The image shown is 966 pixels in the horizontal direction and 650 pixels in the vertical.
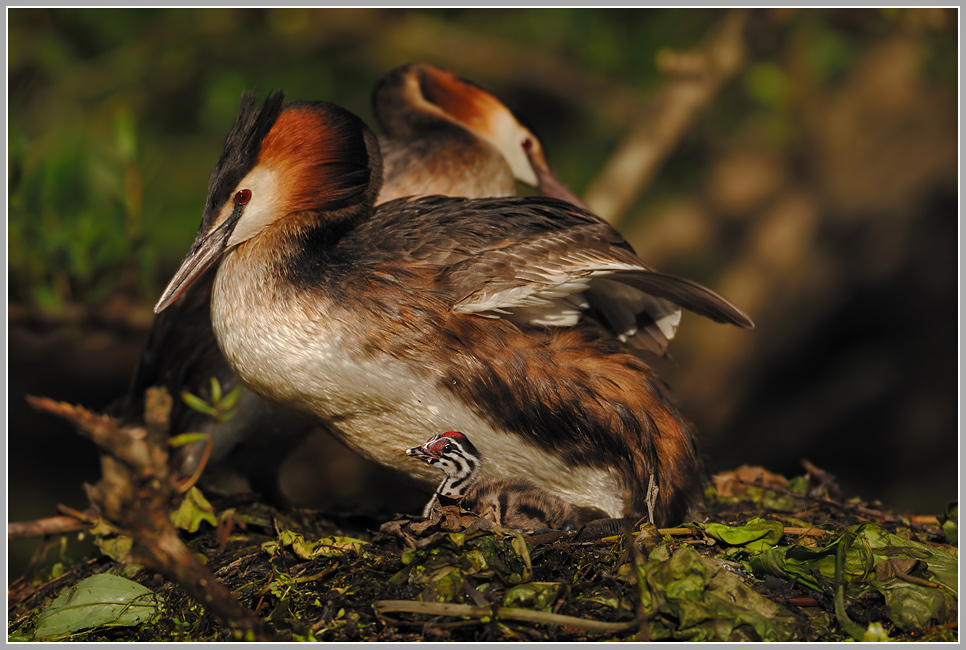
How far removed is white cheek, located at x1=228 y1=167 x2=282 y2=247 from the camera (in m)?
2.88

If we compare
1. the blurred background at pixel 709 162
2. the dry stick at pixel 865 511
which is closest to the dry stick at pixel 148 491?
the dry stick at pixel 865 511

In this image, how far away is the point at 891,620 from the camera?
2432 mm

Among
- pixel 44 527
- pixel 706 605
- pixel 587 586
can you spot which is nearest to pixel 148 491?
pixel 587 586

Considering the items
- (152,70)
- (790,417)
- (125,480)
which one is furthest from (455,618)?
(790,417)

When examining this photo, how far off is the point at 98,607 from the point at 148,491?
1062mm

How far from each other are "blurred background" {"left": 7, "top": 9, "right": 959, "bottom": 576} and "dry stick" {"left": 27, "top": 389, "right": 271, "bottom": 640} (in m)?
3.96

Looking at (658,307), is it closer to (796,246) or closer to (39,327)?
(39,327)

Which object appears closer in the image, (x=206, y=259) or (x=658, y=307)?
(x=206, y=259)

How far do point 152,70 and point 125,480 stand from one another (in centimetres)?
545

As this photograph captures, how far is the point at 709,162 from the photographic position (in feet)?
25.7

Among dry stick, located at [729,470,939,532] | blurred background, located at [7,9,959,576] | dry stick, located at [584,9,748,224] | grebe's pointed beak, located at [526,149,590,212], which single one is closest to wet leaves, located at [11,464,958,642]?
dry stick, located at [729,470,939,532]

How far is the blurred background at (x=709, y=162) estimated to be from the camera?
6238 mm

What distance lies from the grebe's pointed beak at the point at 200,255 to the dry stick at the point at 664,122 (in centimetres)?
338

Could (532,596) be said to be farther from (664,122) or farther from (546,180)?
(664,122)
